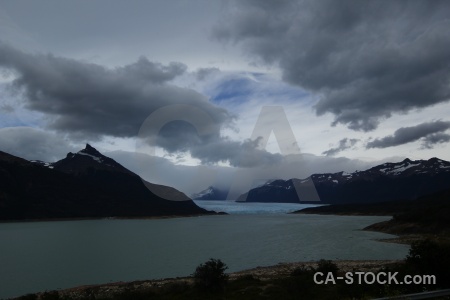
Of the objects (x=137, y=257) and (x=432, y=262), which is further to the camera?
(x=137, y=257)

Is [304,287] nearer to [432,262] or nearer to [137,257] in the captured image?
[432,262]

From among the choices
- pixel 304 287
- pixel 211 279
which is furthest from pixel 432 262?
pixel 211 279

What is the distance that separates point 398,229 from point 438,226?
43.0 feet

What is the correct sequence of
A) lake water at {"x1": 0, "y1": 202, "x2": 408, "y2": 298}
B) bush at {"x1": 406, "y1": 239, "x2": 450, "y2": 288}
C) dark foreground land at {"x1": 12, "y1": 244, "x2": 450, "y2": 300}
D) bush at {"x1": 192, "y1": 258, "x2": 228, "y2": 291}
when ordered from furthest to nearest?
lake water at {"x1": 0, "y1": 202, "x2": 408, "y2": 298} → bush at {"x1": 192, "y1": 258, "x2": 228, "y2": 291} → dark foreground land at {"x1": 12, "y1": 244, "x2": 450, "y2": 300} → bush at {"x1": 406, "y1": 239, "x2": 450, "y2": 288}

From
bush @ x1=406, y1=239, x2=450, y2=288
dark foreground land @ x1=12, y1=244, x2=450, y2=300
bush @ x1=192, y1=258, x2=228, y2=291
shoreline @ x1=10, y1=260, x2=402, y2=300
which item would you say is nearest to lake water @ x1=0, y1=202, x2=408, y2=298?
shoreline @ x1=10, y1=260, x2=402, y2=300

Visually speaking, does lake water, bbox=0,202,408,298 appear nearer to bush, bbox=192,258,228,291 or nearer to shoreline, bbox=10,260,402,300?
shoreline, bbox=10,260,402,300

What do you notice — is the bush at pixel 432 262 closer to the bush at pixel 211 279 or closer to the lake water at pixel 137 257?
the bush at pixel 211 279

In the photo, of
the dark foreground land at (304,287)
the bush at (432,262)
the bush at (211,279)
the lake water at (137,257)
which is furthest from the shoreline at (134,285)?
the bush at (432,262)

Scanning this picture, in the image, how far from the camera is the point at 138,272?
54.5 m

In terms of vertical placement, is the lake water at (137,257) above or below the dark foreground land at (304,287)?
below

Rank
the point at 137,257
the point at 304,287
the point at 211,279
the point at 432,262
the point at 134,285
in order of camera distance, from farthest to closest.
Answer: the point at 137,257, the point at 134,285, the point at 211,279, the point at 304,287, the point at 432,262

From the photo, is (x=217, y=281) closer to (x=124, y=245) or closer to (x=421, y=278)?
(x=421, y=278)

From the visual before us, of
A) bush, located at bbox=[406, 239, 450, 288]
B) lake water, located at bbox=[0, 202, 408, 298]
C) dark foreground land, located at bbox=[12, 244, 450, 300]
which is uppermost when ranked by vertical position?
bush, located at bbox=[406, 239, 450, 288]

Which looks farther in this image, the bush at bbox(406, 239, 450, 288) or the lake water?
the lake water
